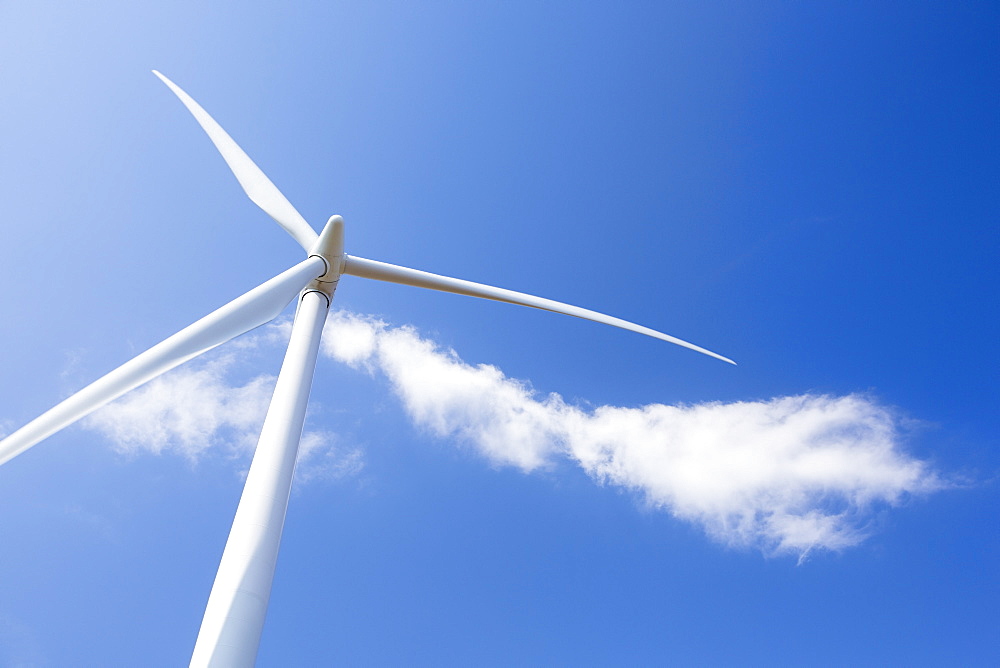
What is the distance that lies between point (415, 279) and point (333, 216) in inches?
128

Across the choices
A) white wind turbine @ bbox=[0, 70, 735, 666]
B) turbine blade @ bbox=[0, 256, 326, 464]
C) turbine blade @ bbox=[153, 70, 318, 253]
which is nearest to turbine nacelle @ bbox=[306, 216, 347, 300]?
white wind turbine @ bbox=[0, 70, 735, 666]

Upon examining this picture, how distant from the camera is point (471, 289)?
21.8 metres

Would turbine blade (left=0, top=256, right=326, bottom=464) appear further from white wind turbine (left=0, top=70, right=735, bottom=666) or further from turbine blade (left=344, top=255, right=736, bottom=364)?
turbine blade (left=344, top=255, right=736, bottom=364)

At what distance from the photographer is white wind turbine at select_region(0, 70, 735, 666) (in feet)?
39.1

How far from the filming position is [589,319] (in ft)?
74.4

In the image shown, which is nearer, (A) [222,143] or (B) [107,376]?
(B) [107,376]

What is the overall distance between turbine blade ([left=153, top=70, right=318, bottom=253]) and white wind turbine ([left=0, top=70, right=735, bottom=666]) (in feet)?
0.10

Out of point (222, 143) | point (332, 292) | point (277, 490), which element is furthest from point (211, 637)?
point (222, 143)

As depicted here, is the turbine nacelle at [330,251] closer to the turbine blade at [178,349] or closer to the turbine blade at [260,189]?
the turbine blade at [178,349]

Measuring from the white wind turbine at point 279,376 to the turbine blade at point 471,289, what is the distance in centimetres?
3

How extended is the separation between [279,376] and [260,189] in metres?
8.39

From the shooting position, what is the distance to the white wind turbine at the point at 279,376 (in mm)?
11930

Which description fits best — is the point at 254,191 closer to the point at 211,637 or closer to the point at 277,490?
the point at 277,490

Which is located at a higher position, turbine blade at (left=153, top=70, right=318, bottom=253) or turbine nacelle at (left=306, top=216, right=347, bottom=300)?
turbine blade at (left=153, top=70, right=318, bottom=253)
